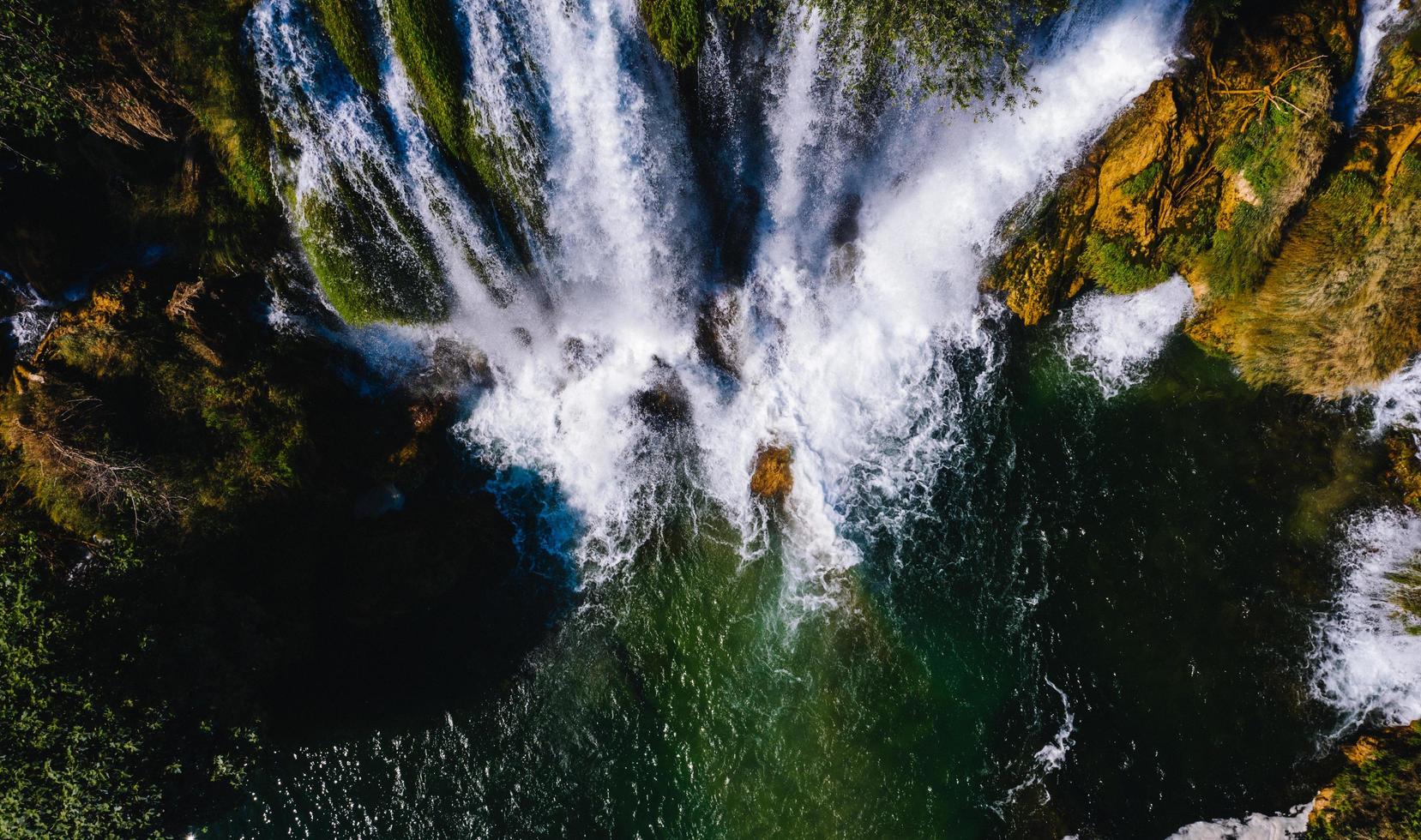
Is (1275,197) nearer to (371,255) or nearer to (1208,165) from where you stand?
(1208,165)

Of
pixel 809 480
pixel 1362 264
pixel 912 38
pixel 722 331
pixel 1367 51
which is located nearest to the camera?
pixel 912 38

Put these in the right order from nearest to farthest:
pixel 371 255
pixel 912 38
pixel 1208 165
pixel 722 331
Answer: pixel 912 38
pixel 371 255
pixel 1208 165
pixel 722 331

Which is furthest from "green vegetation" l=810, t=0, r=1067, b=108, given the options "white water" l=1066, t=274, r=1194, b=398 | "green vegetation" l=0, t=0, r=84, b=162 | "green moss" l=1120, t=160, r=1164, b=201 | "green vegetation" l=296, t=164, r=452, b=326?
"green vegetation" l=0, t=0, r=84, b=162

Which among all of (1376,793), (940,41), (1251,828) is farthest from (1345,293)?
(1251,828)

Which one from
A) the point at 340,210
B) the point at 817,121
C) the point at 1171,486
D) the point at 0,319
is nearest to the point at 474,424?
the point at 340,210

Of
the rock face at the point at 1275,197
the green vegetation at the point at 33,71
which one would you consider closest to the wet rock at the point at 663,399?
the rock face at the point at 1275,197

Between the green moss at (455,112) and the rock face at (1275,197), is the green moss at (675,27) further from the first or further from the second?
the rock face at (1275,197)
